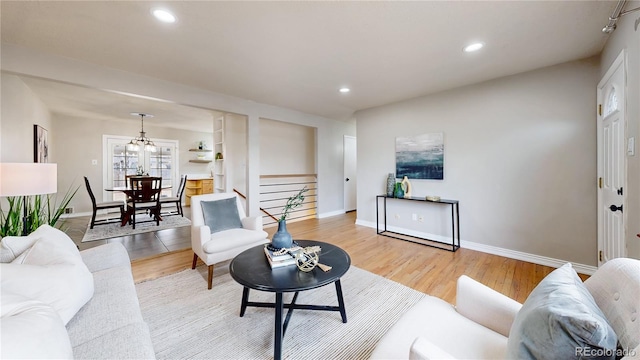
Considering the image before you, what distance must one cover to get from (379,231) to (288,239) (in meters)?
2.83

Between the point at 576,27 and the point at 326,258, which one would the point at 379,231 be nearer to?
the point at 326,258

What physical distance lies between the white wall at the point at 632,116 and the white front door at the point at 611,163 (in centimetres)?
12

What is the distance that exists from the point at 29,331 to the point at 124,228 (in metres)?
4.74

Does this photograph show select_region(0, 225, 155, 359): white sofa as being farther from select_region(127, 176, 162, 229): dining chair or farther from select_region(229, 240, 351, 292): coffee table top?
select_region(127, 176, 162, 229): dining chair

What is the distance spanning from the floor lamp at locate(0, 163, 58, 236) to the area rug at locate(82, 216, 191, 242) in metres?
2.49

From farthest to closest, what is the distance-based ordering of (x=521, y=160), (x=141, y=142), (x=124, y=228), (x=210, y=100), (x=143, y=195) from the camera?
(x=141, y=142), (x=143, y=195), (x=124, y=228), (x=210, y=100), (x=521, y=160)

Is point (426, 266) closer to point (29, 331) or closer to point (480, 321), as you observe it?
point (480, 321)

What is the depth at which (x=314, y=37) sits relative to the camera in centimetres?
216

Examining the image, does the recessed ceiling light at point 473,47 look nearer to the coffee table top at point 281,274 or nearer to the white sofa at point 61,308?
the coffee table top at point 281,274

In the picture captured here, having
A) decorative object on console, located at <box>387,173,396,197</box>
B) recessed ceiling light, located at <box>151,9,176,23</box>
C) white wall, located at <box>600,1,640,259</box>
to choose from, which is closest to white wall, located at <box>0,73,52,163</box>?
recessed ceiling light, located at <box>151,9,176,23</box>

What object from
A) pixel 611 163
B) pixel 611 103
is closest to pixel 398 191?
pixel 611 163

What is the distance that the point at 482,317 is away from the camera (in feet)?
3.77

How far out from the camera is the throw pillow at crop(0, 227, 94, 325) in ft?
3.33

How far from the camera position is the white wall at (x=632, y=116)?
5.12 ft
